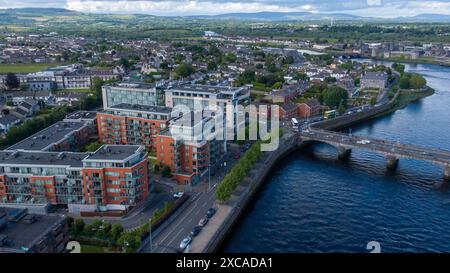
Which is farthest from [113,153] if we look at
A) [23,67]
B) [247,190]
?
[23,67]

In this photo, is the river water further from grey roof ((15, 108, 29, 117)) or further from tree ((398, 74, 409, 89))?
grey roof ((15, 108, 29, 117))

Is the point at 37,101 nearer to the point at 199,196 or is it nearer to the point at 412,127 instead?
the point at 199,196

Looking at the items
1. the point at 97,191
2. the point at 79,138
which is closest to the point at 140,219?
the point at 97,191

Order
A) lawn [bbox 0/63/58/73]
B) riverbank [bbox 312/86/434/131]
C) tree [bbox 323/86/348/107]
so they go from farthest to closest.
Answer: lawn [bbox 0/63/58/73]
tree [bbox 323/86/348/107]
riverbank [bbox 312/86/434/131]

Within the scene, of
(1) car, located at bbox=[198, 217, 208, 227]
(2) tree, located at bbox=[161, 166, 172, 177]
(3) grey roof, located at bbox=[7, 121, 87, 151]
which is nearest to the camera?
(1) car, located at bbox=[198, 217, 208, 227]

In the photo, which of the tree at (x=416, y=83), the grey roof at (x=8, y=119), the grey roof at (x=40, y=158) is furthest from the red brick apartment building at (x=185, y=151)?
the tree at (x=416, y=83)

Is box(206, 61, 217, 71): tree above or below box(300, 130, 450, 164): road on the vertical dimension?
above

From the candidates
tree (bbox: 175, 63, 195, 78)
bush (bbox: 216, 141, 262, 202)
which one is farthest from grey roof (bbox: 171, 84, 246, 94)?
tree (bbox: 175, 63, 195, 78)
